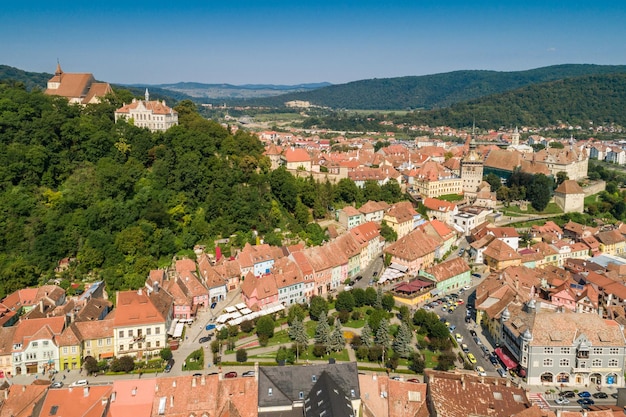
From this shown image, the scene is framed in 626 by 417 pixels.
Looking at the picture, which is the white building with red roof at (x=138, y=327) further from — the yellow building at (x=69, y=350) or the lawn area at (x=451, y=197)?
the lawn area at (x=451, y=197)

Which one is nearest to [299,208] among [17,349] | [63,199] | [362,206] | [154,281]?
[362,206]

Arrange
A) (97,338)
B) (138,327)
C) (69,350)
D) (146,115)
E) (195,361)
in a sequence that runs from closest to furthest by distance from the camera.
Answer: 1. (69,350)
2. (195,361)
3. (97,338)
4. (138,327)
5. (146,115)

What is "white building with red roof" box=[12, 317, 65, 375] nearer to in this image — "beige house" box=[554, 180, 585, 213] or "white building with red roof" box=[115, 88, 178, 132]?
"white building with red roof" box=[115, 88, 178, 132]

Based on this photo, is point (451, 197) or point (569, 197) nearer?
point (569, 197)

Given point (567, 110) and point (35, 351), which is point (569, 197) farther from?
point (567, 110)

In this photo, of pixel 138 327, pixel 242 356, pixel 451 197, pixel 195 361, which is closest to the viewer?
pixel 242 356

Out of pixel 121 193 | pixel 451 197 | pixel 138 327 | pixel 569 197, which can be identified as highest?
pixel 121 193

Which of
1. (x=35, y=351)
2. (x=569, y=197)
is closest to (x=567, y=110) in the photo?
(x=569, y=197)

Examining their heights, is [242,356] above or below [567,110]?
below
